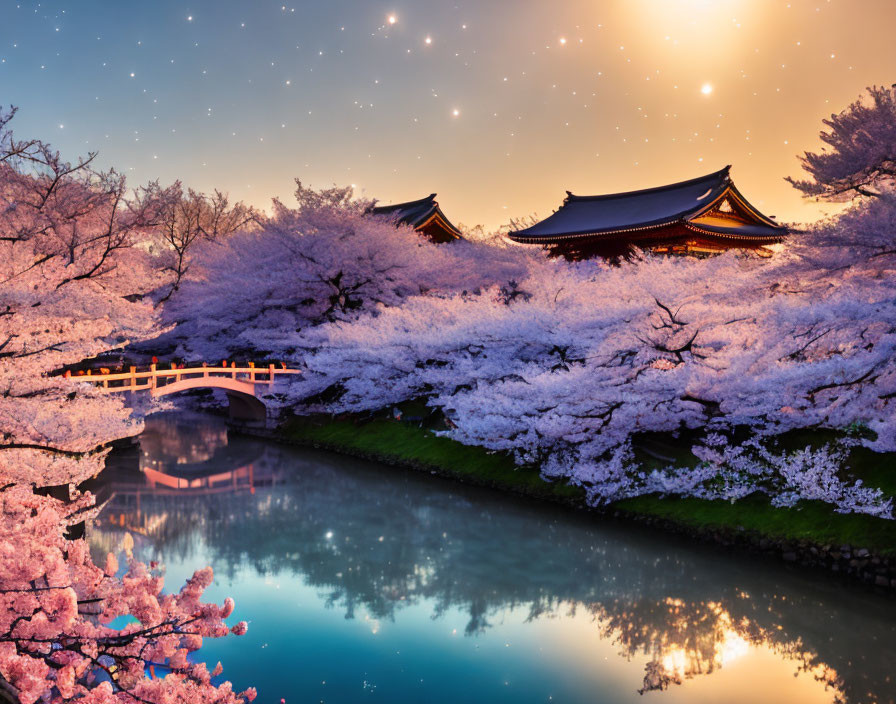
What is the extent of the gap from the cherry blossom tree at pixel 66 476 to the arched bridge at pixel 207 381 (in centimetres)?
160

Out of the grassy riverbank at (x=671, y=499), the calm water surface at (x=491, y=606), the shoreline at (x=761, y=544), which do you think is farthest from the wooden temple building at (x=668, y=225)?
the calm water surface at (x=491, y=606)

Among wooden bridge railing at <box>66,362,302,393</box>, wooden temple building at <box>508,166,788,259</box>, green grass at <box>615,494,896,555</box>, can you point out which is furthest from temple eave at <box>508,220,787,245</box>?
green grass at <box>615,494,896,555</box>

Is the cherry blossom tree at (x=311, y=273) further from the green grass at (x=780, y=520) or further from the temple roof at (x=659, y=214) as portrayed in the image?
the green grass at (x=780, y=520)

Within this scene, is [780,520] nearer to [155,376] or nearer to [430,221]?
[155,376]

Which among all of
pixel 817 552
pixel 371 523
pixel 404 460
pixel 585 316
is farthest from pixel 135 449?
pixel 817 552

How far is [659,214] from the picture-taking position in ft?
87.1

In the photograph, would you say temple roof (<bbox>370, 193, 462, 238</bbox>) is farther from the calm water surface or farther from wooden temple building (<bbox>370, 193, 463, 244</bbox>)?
the calm water surface

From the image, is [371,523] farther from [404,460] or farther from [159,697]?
[159,697]

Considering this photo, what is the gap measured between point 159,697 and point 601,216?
91.8 ft

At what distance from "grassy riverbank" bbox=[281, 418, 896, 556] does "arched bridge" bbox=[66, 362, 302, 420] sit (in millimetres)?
4129

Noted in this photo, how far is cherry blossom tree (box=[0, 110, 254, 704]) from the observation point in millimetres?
4258

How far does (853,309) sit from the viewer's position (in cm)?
1092

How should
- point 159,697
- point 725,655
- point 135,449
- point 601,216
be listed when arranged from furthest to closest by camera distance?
point 601,216 < point 135,449 < point 725,655 < point 159,697

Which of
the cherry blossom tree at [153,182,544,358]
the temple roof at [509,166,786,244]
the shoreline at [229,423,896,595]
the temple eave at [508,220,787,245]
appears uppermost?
the temple roof at [509,166,786,244]
